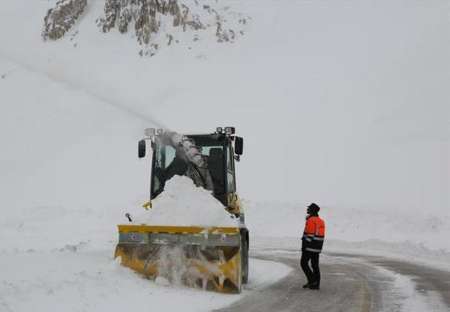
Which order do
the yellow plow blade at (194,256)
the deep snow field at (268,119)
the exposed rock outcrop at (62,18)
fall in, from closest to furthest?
the yellow plow blade at (194,256) < the deep snow field at (268,119) < the exposed rock outcrop at (62,18)

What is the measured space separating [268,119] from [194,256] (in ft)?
106

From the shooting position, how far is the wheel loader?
36.2 ft

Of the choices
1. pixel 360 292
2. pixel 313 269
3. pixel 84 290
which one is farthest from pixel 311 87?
pixel 84 290

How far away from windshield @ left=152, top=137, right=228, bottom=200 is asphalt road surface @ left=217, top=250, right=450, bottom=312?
2255mm

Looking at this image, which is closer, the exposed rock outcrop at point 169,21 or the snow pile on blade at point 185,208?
the snow pile on blade at point 185,208

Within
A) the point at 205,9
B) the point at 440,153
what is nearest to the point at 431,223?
the point at 440,153

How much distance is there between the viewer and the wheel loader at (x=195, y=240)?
36.2 ft

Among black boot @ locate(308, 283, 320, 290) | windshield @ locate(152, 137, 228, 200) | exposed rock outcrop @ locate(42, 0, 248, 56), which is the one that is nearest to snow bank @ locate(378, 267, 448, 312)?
black boot @ locate(308, 283, 320, 290)

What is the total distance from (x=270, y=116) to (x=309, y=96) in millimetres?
3583

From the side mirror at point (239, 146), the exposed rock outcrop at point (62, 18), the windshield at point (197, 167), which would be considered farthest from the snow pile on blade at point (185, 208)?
the exposed rock outcrop at point (62, 18)

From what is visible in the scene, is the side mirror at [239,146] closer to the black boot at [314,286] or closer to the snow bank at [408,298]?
the black boot at [314,286]

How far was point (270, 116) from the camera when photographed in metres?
43.2

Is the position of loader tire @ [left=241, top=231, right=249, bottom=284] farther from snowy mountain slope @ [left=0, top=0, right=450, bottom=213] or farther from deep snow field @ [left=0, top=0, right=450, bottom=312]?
snowy mountain slope @ [left=0, top=0, right=450, bottom=213]

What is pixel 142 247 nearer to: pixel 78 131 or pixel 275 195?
pixel 275 195
